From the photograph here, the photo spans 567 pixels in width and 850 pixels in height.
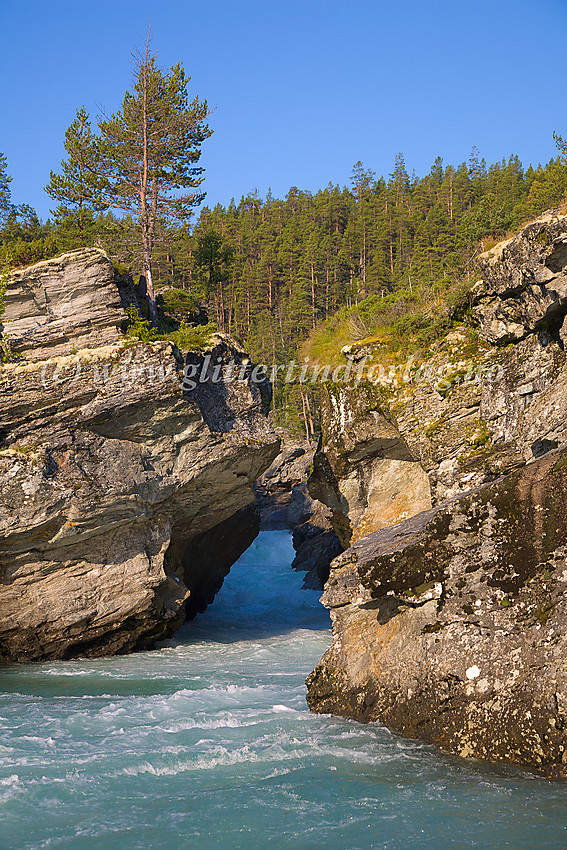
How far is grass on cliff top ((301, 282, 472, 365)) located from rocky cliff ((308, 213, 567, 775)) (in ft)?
1.97

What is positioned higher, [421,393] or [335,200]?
[335,200]

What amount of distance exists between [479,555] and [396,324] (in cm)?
1073

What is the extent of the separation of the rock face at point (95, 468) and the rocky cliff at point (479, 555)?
19.4ft

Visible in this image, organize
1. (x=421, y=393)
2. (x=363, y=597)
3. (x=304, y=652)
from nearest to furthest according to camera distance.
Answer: (x=363, y=597)
(x=421, y=393)
(x=304, y=652)

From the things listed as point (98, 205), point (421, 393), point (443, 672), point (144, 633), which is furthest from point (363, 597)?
point (98, 205)

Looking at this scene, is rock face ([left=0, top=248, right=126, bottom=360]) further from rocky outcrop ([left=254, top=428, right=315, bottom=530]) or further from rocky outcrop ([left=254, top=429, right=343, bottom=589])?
rocky outcrop ([left=254, top=428, right=315, bottom=530])

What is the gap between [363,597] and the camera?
11.6 m

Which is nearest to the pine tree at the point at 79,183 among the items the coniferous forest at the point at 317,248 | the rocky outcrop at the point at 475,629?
the coniferous forest at the point at 317,248

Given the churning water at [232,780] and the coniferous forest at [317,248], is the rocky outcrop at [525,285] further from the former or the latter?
the churning water at [232,780]

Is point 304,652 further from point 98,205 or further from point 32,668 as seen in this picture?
point 98,205

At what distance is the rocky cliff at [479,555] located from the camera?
9.56 meters

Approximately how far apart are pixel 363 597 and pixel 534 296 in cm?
796

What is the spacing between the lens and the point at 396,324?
19.9m

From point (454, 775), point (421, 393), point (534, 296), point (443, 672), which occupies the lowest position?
point (454, 775)
